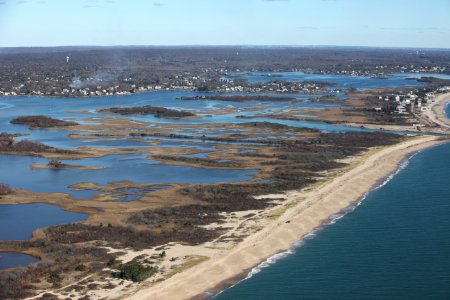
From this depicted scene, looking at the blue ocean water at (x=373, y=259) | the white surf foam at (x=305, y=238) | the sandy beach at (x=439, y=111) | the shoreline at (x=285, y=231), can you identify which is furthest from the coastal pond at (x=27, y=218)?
the sandy beach at (x=439, y=111)

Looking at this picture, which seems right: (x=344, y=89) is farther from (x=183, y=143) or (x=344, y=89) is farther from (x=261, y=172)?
(x=261, y=172)

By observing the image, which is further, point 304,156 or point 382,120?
point 382,120

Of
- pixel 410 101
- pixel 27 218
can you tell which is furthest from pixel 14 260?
pixel 410 101

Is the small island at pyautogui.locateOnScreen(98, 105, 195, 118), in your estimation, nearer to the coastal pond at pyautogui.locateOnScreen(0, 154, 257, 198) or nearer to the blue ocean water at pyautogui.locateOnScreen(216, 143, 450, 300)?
the coastal pond at pyautogui.locateOnScreen(0, 154, 257, 198)

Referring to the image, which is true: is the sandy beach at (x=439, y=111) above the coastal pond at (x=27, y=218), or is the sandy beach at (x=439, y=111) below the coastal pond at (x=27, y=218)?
above

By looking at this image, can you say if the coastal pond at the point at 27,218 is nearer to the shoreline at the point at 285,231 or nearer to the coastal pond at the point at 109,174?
the coastal pond at the point at 109,174

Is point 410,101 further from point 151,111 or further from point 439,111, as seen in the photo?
point 151,111

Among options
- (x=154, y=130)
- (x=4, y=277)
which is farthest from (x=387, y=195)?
(x=154, y=130)
